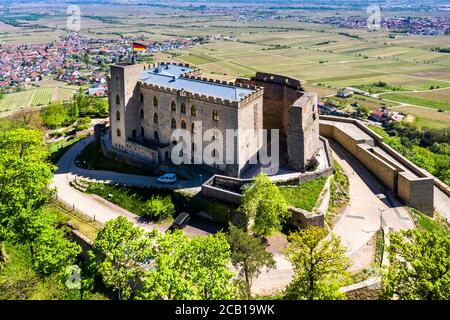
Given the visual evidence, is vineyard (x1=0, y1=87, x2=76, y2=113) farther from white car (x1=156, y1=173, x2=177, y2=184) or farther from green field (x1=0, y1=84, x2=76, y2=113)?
white car (x1=156, y1=173, x2=177, y2=184)

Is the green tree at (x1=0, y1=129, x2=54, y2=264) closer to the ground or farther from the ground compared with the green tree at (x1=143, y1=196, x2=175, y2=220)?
farther from the ground

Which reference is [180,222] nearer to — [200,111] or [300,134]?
[200,111]

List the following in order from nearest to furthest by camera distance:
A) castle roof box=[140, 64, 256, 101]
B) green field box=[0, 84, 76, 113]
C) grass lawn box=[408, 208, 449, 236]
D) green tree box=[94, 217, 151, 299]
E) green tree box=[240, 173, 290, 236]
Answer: green tree box=[94, 217, 151, 299], green tree box=[240, 173, 290, 236], grass lawn box=[408, 208, 449, 236], castle roof box=[140, 64, 256, 101], green field box=[0, 84, 76, 113]

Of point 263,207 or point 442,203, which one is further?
point 442,203

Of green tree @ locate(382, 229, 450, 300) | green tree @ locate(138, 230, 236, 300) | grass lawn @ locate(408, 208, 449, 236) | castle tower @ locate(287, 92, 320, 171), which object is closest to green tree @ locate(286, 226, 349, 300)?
green tree @ locate(382, 229, 450, 300)

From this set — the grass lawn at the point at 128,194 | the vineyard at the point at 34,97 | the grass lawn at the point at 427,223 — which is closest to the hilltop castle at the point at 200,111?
the grass lawn at the point at 128,194

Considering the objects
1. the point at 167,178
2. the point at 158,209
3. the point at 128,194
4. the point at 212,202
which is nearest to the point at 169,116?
the point at 167,178

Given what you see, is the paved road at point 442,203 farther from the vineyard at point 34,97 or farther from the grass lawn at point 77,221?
the vineyard at point 34,97
